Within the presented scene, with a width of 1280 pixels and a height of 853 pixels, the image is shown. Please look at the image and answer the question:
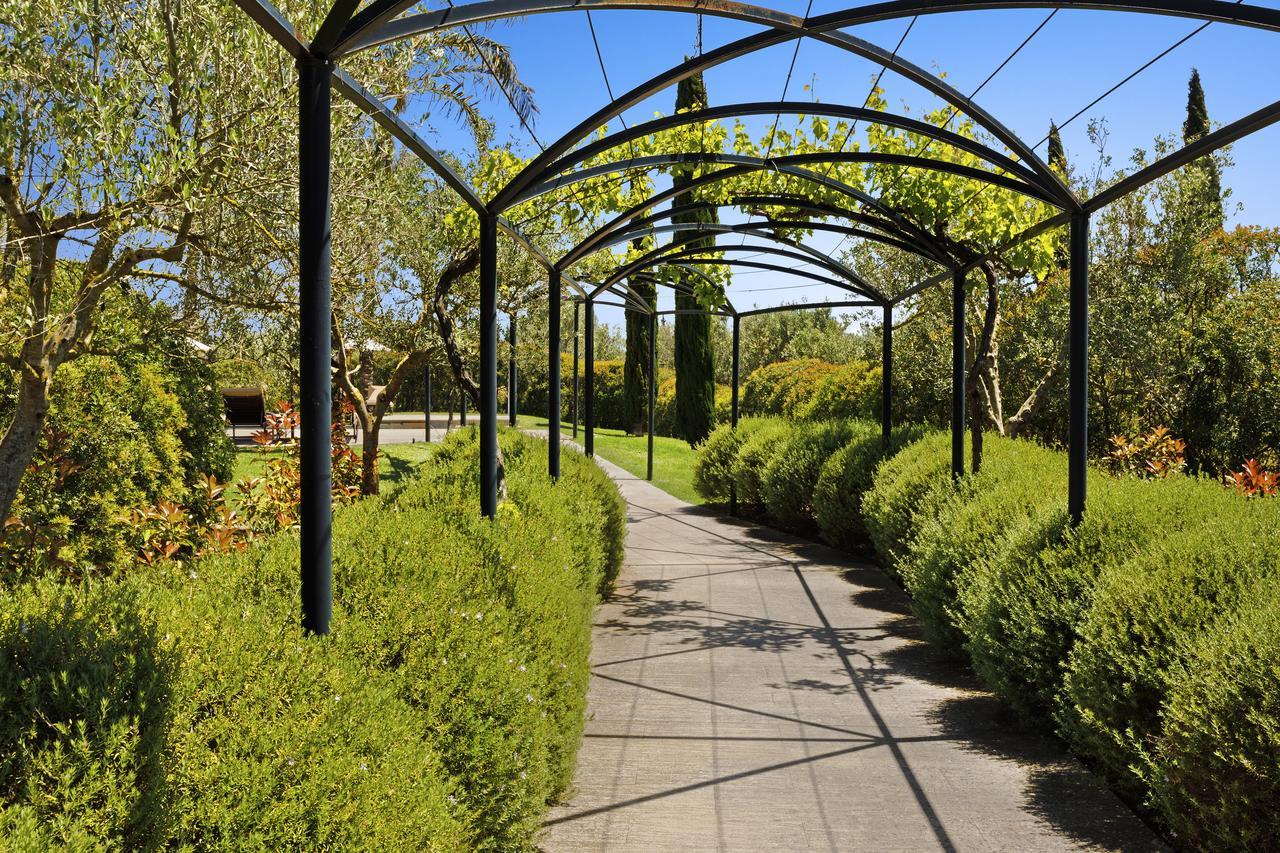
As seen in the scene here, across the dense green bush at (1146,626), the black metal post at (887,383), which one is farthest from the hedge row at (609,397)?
the dense green bush at (1146,626)

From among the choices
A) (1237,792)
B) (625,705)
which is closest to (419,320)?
(625,705)

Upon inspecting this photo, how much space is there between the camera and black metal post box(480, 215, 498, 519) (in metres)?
5.24

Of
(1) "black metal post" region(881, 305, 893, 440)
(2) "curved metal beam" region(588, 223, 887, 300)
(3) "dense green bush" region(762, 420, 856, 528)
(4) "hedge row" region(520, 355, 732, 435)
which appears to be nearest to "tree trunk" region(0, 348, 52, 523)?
(2) "curved metal beam" region(588, 223, 887, 300)

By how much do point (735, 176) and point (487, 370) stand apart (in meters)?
3.62

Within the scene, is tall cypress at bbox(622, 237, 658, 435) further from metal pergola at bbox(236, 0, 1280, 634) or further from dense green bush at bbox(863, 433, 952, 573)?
metal pergola at bbox(236, 0, 1280, 634)

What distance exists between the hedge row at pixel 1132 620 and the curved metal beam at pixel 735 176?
220 centimetres

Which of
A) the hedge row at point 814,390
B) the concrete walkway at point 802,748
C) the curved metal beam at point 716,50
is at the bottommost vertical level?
the concrete walkway at point 802,748

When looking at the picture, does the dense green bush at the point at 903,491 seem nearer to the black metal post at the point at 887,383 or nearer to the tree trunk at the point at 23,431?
the black metal post at the point at 887,383

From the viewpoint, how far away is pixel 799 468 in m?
12.0

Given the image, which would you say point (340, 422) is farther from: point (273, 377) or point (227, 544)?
point (227, 544)

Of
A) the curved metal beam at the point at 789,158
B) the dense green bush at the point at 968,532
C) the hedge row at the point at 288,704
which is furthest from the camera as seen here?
the dense green bush at the point at 968,532

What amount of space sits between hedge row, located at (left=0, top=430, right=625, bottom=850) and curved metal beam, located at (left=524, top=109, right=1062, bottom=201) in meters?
2.47

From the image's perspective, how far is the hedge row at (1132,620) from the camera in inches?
129

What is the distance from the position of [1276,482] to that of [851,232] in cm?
516
